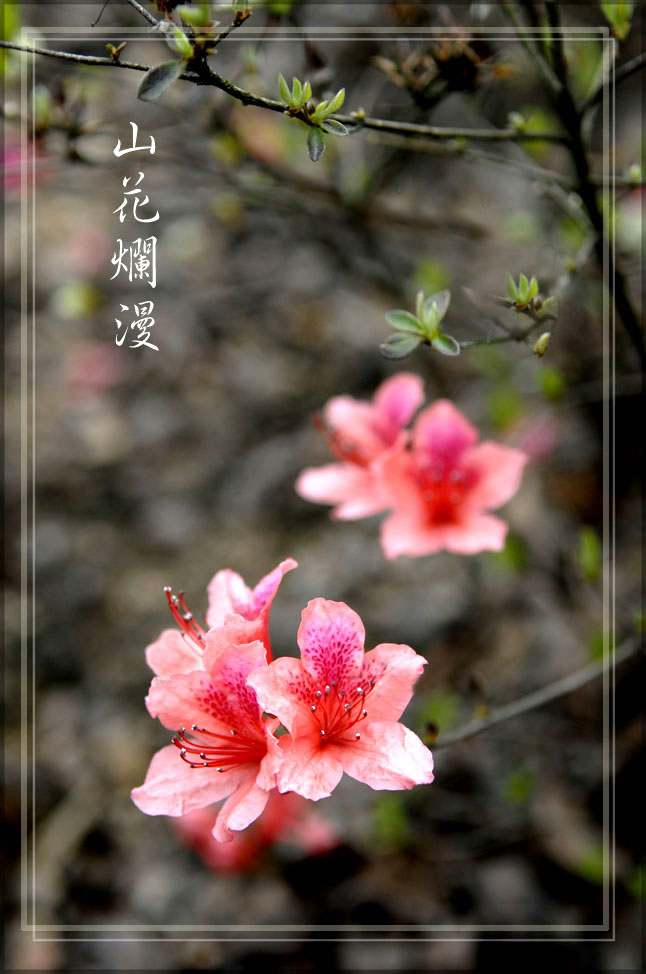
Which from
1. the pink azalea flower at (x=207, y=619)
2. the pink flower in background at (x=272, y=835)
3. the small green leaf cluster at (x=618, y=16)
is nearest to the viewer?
the pink azalea flower at (x=207, y=619)

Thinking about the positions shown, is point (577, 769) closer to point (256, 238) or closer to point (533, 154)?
point (533, 154)

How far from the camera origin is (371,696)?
1076mm

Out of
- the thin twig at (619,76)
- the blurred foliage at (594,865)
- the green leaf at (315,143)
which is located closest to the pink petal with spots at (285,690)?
the green leaf at (315,143)

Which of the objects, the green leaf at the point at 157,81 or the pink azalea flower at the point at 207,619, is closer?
the green leaf at the point at 157,81

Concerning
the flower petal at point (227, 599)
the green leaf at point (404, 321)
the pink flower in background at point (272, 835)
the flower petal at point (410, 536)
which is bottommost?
the pink flower in background at point (272, 835)

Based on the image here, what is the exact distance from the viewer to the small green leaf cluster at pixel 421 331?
1106mm

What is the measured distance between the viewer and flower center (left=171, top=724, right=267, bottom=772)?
1.11 metres

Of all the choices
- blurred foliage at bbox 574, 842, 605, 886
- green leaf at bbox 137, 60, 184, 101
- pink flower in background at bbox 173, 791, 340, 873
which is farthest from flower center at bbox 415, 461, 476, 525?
pink flower in background at bbox 173, 791, 340, 873

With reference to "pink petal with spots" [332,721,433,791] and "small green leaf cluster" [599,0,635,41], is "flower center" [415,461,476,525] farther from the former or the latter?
"small green leaf cluster" [599,0,635,41]

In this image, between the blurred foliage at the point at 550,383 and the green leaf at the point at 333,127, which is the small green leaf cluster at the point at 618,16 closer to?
the green leaf at the point at 333,127

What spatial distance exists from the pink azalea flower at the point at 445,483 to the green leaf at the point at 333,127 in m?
0.64

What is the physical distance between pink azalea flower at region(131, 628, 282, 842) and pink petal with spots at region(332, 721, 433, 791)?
0.12 m

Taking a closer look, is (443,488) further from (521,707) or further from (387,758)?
(387,758)

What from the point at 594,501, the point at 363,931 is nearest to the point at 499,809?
the point at 363,931
